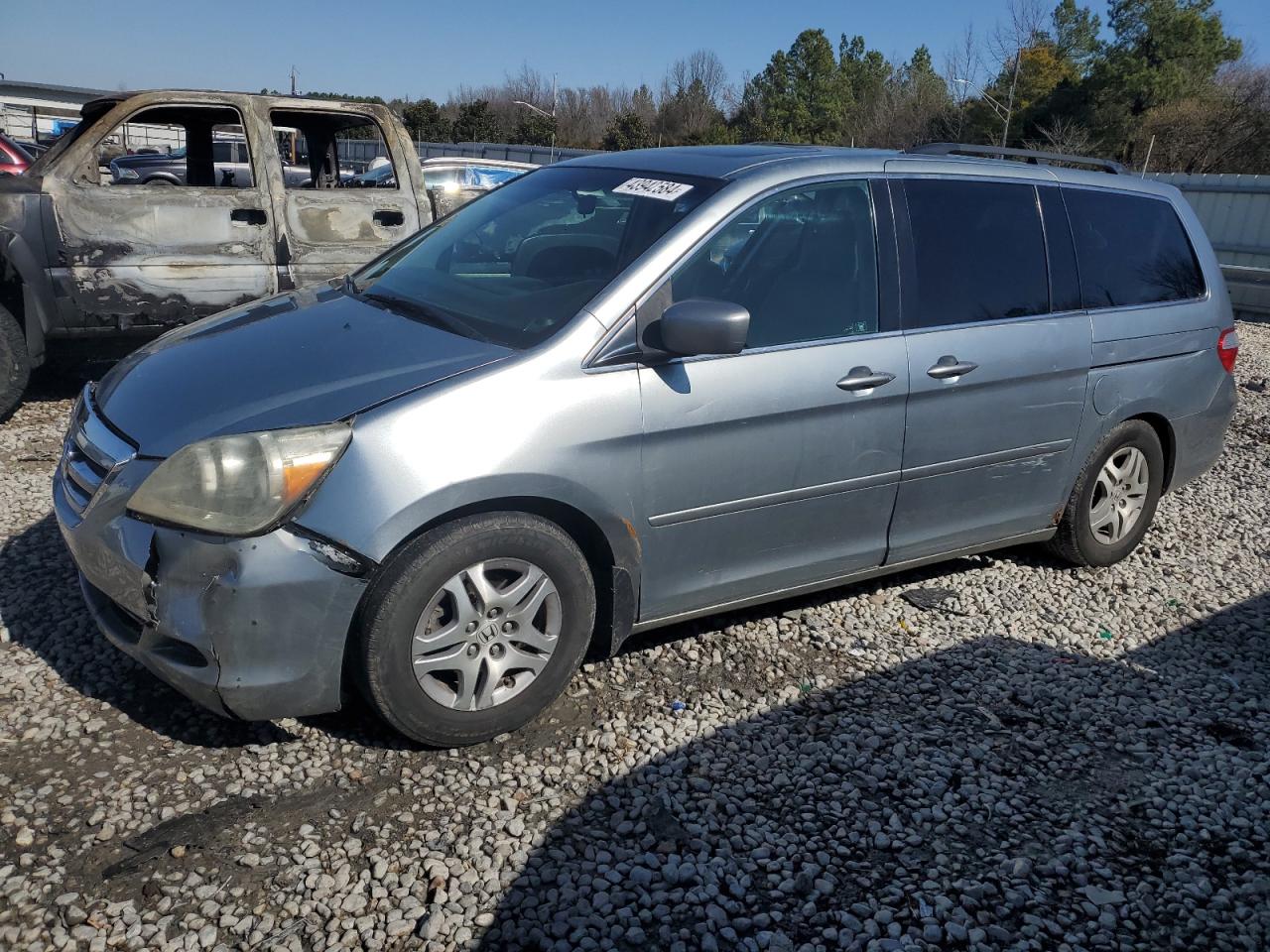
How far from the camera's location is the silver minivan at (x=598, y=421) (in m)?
2.93

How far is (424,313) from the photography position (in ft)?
12.1

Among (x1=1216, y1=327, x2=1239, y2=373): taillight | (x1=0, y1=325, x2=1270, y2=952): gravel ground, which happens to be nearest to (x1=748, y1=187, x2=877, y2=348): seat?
A: (x1=0, y1=325, x2=1270, y2=952): gravel ground

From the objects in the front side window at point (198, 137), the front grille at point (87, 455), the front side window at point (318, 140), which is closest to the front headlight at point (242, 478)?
the front grille at point (87, 455)

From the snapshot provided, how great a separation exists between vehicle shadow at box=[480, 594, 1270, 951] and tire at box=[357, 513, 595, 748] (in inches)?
17.4

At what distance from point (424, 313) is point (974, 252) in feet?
7.48

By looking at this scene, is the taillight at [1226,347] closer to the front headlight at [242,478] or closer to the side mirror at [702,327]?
the side mirror at [702,327]

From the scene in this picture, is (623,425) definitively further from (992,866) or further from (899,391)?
(992,866)

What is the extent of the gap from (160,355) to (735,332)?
2045 mm

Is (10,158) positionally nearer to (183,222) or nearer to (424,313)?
(183,222)

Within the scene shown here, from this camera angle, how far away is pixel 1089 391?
4.63 metres

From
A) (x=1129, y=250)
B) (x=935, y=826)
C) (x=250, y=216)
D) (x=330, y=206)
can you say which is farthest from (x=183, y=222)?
(x=935, y=826)

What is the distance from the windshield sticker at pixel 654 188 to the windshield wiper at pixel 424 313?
846 millimetres

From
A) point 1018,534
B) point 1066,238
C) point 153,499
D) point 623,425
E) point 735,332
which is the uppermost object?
point 1066,238

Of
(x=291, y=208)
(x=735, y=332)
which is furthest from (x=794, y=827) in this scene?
(x=291, y=208)
